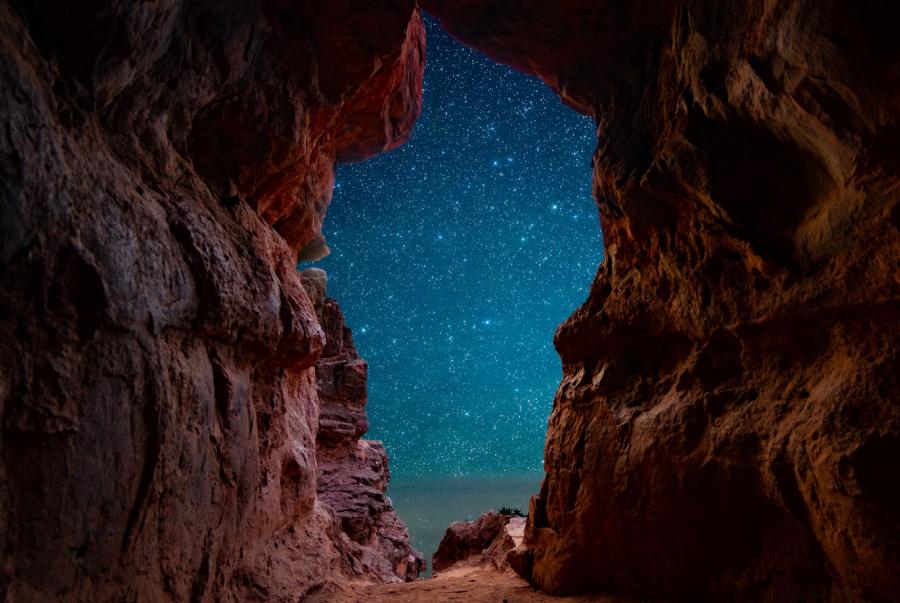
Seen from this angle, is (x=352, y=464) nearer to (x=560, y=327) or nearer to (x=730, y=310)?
(x=560, y=327)

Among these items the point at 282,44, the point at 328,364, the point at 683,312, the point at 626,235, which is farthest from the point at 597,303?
the point at 328,364

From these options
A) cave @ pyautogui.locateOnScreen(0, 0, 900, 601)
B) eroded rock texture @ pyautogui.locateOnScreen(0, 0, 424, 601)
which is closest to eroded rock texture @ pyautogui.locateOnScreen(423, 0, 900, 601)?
cave @ pyautogui.locateOnScreen(0, 0, 900, 601)

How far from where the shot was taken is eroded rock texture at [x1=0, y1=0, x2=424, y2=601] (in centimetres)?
329

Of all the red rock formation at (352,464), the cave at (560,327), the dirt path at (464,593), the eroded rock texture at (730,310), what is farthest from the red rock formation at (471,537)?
the eroded rock texture at (730,310)

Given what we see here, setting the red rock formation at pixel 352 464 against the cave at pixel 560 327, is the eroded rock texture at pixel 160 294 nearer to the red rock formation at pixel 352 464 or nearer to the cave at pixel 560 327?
the cave at pixel 560 327

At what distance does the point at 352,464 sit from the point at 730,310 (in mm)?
13563

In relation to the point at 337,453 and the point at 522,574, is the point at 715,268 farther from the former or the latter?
the point at 337,453

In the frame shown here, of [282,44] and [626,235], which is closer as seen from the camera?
[282,44]

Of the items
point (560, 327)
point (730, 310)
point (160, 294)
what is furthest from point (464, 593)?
point (160, 294)

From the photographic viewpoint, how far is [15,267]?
3.17m

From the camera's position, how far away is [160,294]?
455 cm

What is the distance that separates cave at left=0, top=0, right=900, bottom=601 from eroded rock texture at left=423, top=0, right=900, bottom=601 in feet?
0.11

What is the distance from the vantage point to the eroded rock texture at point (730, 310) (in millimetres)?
4117

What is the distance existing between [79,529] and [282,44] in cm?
689
